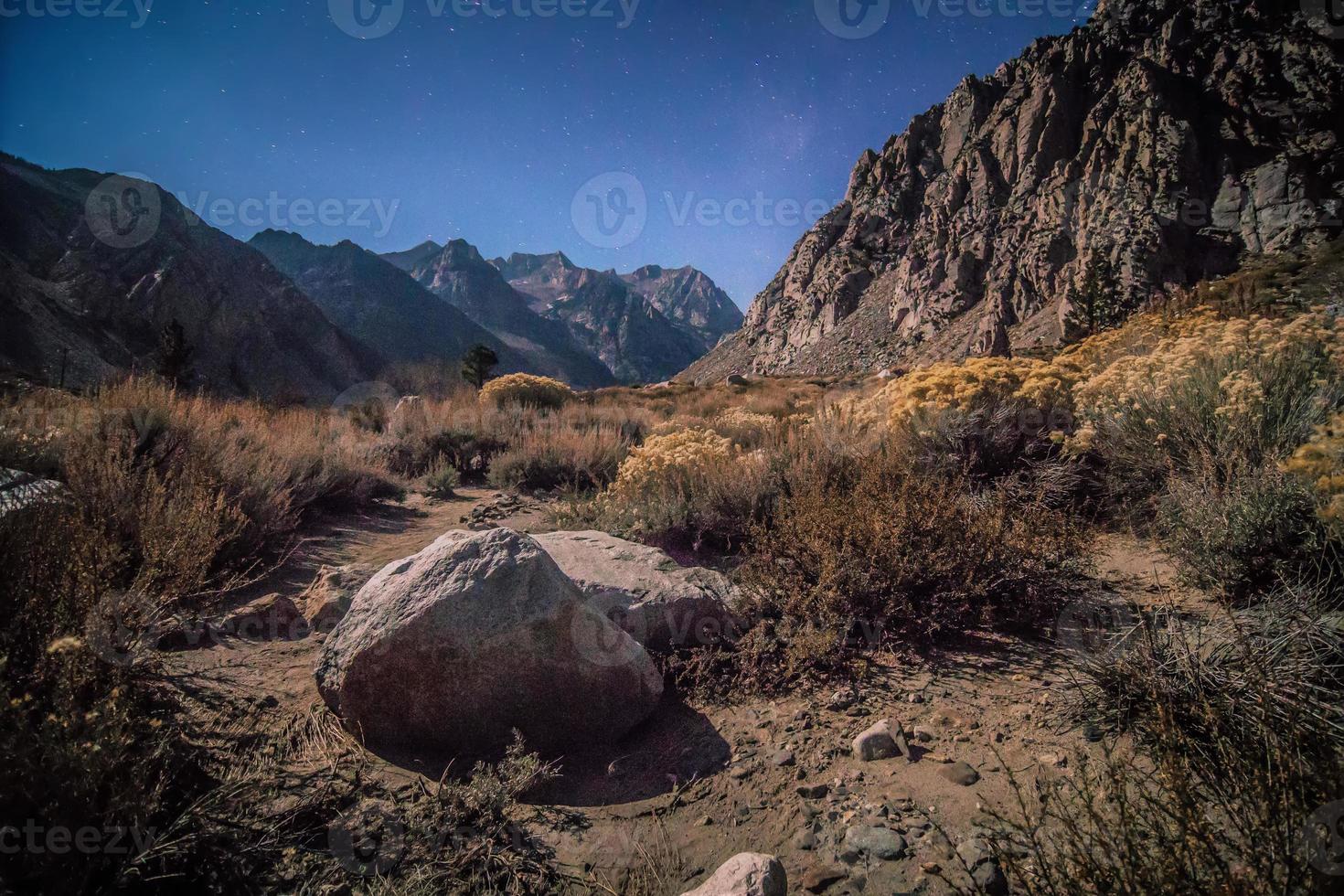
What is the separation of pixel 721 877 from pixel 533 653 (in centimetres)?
123

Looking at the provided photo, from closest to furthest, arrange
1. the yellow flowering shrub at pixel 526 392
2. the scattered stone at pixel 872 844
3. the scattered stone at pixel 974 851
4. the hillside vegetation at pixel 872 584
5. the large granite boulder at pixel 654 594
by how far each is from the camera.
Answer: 1. the hillside vegetation at pixel 872 584
2. the scattered stone at pixel 974 851
3. the scattered stone at pixel 872 844
4. the large granite boulder at pixel 654 594
5. the yellow flowering shrub at pixel 526 392

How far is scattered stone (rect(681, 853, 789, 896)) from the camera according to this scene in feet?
4.94

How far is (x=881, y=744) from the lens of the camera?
7.04 feet

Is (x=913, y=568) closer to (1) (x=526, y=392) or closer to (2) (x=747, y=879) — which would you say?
(2) (x=747, y=879)

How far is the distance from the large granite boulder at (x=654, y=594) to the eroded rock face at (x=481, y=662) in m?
0.46

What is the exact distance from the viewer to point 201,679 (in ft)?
8.83

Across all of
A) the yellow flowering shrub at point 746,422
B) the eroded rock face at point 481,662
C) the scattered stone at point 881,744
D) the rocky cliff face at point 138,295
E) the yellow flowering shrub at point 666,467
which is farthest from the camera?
the rocky cliff face at point 138,295

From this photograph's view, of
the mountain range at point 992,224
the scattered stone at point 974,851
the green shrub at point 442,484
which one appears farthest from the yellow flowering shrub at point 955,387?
the mountain range at point 992,224

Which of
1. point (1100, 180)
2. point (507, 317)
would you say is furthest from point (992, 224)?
point (507, 317)

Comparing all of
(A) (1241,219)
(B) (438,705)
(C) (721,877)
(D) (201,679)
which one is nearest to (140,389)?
(D) (201,679)

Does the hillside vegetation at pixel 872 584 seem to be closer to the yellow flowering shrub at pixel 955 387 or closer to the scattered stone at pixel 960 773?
the yellow flowering shrub at pixel 955 387

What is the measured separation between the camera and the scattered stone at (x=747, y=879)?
1.51 meters

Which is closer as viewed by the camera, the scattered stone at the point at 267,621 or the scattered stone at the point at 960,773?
the scattered stone at the point at 960,773

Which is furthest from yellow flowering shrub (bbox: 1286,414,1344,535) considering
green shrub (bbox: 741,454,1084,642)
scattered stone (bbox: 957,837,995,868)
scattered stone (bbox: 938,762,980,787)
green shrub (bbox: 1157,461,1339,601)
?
scattered stone (bbox: 957,837,995,868)
